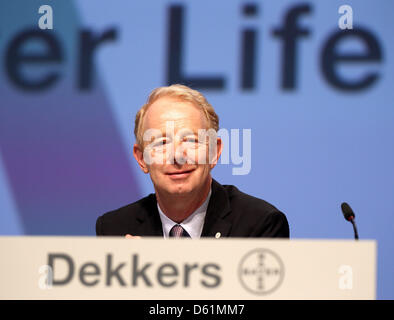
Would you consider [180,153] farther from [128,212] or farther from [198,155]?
Answer: [128,212]

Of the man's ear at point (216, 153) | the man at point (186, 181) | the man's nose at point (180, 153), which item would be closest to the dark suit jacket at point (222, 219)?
the man at point (186, 181)

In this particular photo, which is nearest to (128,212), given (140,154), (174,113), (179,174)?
(140,154)

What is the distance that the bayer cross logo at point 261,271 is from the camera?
4.70 feet

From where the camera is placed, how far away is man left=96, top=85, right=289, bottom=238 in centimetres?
212

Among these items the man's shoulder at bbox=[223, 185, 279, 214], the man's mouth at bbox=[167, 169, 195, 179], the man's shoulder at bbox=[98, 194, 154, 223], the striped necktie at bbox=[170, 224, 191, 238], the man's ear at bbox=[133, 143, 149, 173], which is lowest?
the striped necktie at bbox=[170, 224, 191, 238]

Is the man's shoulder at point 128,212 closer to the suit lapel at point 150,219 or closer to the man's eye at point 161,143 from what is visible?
the suit lapel at point 150,219

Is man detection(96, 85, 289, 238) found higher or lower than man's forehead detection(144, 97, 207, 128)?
lower

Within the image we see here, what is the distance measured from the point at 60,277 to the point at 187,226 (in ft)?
2.76

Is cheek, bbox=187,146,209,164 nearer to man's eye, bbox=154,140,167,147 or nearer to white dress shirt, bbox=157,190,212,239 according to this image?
man's eye, bbox=154,140,167,147

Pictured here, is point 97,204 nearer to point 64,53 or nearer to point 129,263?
point 64,53

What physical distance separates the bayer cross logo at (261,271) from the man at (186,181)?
0.70 metres

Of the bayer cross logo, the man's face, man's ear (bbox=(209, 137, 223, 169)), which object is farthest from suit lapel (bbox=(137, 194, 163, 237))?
the bayer cross logo
